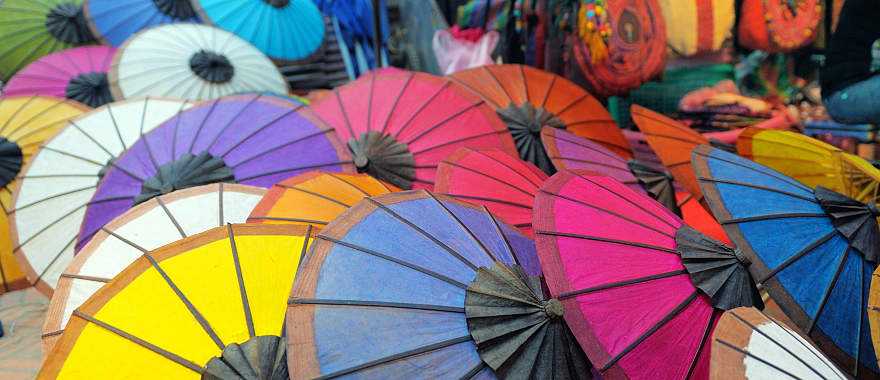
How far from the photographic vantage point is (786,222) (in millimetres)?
2365

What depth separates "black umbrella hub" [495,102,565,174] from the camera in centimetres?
388

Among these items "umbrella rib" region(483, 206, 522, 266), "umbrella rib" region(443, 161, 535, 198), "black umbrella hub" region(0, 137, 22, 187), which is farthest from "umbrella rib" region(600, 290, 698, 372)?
"black umbrella hub" region(0, 137, 22, 187)

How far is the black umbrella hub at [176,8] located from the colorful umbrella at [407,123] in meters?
4.08

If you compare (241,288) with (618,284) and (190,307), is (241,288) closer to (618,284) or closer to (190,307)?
(190,307)

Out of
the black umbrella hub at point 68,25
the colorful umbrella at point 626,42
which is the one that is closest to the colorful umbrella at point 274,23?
the black umbrella hub at point 68,25

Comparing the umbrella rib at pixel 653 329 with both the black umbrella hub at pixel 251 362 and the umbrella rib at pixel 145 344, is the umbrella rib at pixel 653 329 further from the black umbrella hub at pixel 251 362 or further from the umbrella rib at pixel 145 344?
the umbrella rib at pixel 145 344

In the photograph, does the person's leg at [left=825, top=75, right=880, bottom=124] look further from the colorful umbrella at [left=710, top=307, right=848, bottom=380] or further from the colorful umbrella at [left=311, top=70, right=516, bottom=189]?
the colorful umbrella at [left=710, top=307, right=848, bottom=380]

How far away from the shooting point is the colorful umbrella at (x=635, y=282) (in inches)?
76.3

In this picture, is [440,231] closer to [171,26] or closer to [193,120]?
[193,120]

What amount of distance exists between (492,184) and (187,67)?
3.82 m

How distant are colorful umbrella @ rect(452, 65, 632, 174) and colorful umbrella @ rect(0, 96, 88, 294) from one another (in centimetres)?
315

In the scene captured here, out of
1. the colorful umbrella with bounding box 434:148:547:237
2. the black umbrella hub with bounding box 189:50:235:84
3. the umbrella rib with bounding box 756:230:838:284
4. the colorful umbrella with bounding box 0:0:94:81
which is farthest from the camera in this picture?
the colorful umbrella with bounding box 0:0:94:81

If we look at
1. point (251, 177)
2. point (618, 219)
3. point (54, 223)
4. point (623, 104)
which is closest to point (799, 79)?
point (623, 104)

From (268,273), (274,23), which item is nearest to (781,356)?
(268,273)
